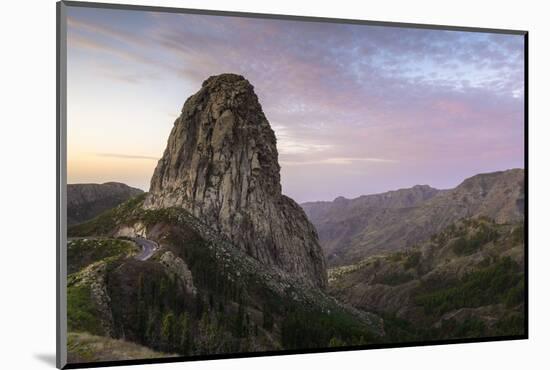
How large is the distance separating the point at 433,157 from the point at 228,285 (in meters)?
11.0

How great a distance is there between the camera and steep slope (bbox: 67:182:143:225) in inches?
867

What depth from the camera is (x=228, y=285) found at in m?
25.0

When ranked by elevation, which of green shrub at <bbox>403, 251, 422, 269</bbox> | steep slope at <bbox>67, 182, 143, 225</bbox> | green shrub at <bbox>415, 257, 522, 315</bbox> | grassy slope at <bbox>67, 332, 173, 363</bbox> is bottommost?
grassy slope at <bbox>67, 332, 173, 363</bbox>

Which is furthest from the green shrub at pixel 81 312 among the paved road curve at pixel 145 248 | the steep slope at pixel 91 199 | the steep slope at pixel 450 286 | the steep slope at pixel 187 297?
the steep slope at pixel 450 286

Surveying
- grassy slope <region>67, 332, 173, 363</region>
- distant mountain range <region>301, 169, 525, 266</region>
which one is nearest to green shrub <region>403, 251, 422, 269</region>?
distant mountain range <region>301, 169, 525, 266</region>

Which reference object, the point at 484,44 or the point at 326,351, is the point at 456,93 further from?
the point at 326,351

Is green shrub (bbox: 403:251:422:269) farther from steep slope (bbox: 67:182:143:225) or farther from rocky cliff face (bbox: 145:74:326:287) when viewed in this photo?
steep slope (bbox: 67:182:143:225)

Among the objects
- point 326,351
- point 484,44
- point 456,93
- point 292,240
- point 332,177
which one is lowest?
point 326,351

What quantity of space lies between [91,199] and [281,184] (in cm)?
842

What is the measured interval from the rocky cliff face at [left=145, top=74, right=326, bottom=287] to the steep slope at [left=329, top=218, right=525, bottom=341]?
237cm

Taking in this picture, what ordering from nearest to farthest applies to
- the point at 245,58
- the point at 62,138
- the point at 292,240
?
1. the point at 62,138
2. the point at 245,58
3. the point at 292,240

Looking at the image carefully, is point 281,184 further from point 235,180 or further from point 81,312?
point 81,312

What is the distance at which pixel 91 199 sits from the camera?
2269 cm

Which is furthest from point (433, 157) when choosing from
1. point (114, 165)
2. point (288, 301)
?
point (114, 165)
